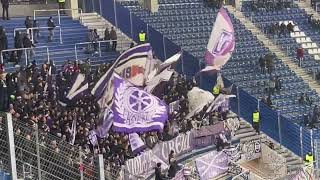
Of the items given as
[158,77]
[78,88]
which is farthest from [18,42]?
[78,88]

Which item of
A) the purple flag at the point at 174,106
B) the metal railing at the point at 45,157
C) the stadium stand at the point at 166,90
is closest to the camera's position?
the metal railing at the point at 45,157

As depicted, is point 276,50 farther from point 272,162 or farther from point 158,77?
point 158,77

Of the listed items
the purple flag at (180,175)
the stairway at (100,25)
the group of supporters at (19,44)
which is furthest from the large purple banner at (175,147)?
the stairway at (100,25)

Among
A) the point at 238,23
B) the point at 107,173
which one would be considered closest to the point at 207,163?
the point at 107,173

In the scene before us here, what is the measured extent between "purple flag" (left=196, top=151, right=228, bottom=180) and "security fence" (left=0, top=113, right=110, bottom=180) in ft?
22.9

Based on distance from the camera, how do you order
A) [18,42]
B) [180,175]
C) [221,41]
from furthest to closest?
[18,42] → [221,41] → [180,175]

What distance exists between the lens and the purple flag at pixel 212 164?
63.6ft

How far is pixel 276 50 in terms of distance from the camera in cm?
3222

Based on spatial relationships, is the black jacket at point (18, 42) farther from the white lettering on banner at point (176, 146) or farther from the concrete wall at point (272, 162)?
the concrete wall at point (272, 162)

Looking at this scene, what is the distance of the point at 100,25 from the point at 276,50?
8.55m

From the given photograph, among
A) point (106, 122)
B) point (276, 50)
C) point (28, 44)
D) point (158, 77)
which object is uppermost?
point (28, 44)

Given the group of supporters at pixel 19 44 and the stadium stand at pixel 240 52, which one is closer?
the group of supporters at pixel 19 44

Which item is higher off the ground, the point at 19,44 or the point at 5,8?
the point at 5,8

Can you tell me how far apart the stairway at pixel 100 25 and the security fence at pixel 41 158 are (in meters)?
14.7
